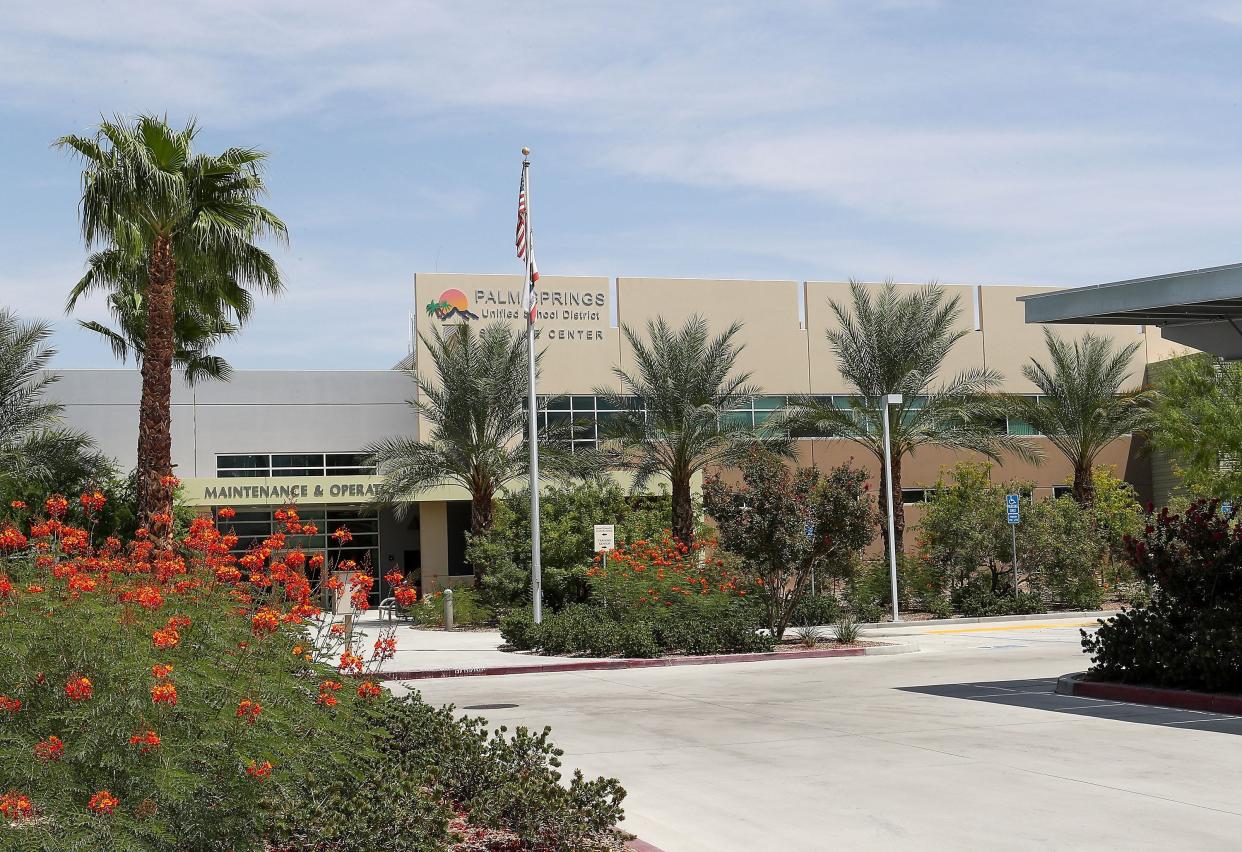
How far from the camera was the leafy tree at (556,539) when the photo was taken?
33.6 metres

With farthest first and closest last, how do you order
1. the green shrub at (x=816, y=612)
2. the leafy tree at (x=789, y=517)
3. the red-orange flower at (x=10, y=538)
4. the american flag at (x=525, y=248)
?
1. the green shrub at (x=816, y=612)
2. the american flag at (x=525, y=248)
3. the leafy tree at (x=789, y=517)
4. the red-orange flower at (x=10, y=538)

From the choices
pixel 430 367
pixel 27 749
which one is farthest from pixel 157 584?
pixel 430 367

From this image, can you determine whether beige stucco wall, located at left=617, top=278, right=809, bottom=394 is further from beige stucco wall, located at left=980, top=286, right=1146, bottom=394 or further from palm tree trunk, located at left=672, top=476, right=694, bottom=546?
palm tree trunk, located at left=672, top=476, right=694, bottom=546

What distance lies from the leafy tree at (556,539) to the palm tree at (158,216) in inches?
417

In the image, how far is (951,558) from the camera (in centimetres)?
3491

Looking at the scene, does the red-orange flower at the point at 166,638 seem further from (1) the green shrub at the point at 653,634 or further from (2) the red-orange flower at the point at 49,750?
(1) the green shrub at the point at 653,634

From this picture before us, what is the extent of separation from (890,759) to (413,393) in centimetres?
3647

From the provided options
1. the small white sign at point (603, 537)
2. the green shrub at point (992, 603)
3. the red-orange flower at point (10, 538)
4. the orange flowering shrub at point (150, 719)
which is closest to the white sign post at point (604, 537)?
the small white sign at point (603, 537)

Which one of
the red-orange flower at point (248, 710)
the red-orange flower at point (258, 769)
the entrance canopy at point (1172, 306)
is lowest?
the red-orange flower at point (258, 769)

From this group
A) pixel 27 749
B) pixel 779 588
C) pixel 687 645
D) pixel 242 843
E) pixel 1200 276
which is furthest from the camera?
pixel 779 588

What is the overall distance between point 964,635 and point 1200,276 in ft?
50.8

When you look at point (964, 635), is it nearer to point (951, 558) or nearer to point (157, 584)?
point (951, 558)

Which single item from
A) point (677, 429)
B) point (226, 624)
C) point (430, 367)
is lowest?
point (226, 624)

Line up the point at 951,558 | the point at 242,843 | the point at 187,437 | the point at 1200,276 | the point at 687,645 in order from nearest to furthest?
the point at 242,843 < the point at 1200,276 < the point at 687,645 < the point at 951,558 < the point at 187,437
